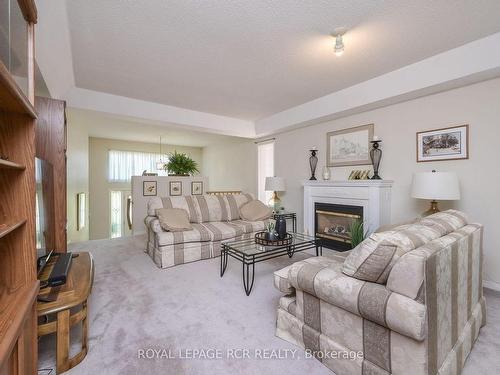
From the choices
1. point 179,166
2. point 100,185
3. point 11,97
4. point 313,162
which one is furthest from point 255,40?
point 100,185

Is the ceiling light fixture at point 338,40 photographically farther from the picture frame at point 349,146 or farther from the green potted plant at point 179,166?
the green potted plant at point 179,166

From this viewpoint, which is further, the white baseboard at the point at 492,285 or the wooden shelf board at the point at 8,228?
the white baseboard at the point at 492,285

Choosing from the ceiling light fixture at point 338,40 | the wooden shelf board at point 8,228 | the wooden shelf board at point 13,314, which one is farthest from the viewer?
the ceiling light fixture at point 338,40

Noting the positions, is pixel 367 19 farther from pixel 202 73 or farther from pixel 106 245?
pixel 106 245

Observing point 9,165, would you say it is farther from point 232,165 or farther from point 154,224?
point 232,165

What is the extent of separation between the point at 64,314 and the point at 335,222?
352 cm

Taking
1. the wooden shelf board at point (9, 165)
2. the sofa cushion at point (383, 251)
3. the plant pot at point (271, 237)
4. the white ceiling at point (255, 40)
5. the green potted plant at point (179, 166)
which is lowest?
the plant pot at point (271, 237)

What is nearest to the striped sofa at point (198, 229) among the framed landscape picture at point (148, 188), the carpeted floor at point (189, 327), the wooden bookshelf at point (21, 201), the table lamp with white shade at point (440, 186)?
the carpeted floor at point (189, 327)

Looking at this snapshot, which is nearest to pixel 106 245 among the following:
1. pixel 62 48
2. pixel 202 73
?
pixel 62 48

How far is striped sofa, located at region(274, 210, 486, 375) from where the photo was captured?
3.45ft

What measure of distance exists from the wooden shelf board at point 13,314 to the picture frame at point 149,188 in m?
4.19

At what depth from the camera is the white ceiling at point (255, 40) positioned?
6.05ft

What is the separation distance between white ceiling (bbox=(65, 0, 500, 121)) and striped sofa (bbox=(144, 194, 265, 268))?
1789 millimetres

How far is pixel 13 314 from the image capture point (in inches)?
35.5
